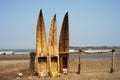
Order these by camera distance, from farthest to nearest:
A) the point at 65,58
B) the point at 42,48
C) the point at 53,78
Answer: the point at 65,58 → the point at 42,48 → the point at 53,78

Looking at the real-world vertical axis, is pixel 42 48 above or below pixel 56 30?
below

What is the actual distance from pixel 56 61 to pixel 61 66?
31.8 inches

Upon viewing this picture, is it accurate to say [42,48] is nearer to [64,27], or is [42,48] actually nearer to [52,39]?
[52,39]

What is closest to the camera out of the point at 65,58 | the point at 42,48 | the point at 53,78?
the point at 53,78

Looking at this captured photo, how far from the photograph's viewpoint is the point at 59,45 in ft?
58.5

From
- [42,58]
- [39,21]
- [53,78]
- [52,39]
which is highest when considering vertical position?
[39,21]

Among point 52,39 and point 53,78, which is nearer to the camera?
point 53,78

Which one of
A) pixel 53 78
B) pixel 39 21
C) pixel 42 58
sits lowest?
pixel 53 78

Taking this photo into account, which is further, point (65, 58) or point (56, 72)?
point (65, 58)

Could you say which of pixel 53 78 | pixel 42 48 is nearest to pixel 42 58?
pixel 42 48

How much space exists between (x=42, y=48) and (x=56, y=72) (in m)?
1.64

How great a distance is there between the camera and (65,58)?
18000 mm

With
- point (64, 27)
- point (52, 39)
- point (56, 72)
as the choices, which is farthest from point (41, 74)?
point (64, 27)

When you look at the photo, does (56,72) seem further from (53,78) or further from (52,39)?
(52,39)
